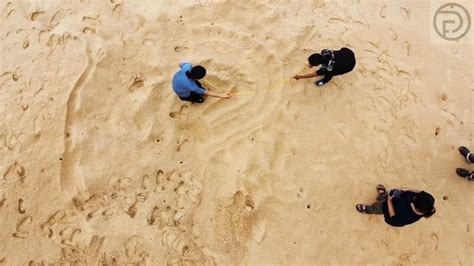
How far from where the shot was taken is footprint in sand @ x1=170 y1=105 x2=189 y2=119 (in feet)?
13.9

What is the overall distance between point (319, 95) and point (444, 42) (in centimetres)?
191

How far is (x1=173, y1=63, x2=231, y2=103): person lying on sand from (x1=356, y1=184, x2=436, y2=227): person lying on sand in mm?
1996

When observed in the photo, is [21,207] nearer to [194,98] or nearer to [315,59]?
[194,98]

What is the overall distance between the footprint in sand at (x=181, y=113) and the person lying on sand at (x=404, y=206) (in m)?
2.09

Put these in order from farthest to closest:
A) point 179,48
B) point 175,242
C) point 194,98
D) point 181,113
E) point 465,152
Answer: point 179,48, point 465,152, point 181,113, point 194,98, point 175,242

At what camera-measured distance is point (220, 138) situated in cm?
418

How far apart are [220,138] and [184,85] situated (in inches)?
26.4

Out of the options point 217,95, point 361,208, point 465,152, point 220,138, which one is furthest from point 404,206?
point 217,95

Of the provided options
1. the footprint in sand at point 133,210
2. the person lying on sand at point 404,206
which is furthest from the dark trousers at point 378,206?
the footprint in sand at point 133,210

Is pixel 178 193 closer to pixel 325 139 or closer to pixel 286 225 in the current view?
pixel 286 225

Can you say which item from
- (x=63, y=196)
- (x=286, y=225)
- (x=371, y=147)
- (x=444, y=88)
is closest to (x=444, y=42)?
(x=444, y=88)

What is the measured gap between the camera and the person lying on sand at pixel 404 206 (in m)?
3.39

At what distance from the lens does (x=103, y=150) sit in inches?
159

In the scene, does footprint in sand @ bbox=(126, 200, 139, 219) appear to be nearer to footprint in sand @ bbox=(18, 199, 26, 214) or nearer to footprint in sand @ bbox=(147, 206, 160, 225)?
footprint in sand @ bbox=(147, 206, 160, 225)
